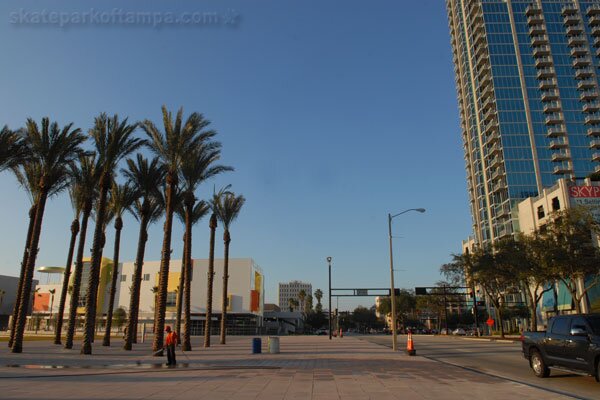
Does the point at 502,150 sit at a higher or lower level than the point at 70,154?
higher

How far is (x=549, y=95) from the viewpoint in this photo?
9494 centimetres

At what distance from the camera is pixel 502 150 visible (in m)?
91.5

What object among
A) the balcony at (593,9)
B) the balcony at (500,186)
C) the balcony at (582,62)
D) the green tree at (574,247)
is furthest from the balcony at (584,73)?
the green tree at (574,247)

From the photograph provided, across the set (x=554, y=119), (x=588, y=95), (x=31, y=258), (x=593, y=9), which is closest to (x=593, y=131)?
(x=554, y=119)

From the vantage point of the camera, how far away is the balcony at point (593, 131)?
9238cm

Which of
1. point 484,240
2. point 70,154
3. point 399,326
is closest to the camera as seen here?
point 70,154

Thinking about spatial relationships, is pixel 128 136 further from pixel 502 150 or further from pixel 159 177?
pixel 502 150

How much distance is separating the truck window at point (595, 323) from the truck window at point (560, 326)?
2.83 feet

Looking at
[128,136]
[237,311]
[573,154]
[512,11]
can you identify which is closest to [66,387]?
[128,136]

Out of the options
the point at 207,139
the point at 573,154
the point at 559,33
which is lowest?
the point at 207,139

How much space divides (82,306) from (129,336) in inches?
3238

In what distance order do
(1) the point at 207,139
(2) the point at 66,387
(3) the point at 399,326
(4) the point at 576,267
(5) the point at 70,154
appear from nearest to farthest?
(2) the point at 66,387
(5) the point at 70,154
(1) the point at 207,139
(4) the point at 576,267
(3) the point at 399,326

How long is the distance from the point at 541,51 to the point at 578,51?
8.32 metres

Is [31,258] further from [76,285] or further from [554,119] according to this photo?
[554,119]
